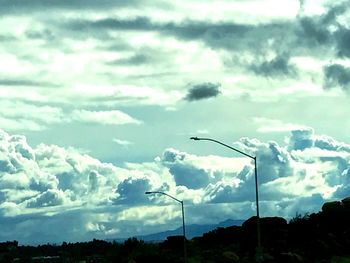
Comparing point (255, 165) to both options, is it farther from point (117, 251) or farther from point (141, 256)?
point (117, 251)

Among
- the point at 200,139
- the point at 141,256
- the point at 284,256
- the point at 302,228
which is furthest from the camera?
the point at 302,228

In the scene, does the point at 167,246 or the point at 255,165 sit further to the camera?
the point at 167,246

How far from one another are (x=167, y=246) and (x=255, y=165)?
99.3m

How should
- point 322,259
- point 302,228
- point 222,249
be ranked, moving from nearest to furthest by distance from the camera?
point 322,259 < point 302,228 < point 222,249

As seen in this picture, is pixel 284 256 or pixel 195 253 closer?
pixel 284 256

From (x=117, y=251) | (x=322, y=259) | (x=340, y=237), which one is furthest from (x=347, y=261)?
(x=117, y=251)

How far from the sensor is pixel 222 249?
143625 millimetres

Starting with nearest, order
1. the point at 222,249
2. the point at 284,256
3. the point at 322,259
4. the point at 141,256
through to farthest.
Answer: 1. the point at 284,256
2. the point at 322,259
3. the point at 141,256
4. the point at 222,249

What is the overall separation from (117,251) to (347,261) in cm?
4030

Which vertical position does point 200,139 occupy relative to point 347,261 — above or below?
above

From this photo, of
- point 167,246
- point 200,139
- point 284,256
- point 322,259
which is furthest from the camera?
point 167,246

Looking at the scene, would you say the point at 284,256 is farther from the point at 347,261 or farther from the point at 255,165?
the point at 255,165

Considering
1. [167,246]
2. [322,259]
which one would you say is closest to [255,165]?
[322,259]

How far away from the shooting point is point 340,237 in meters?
118
